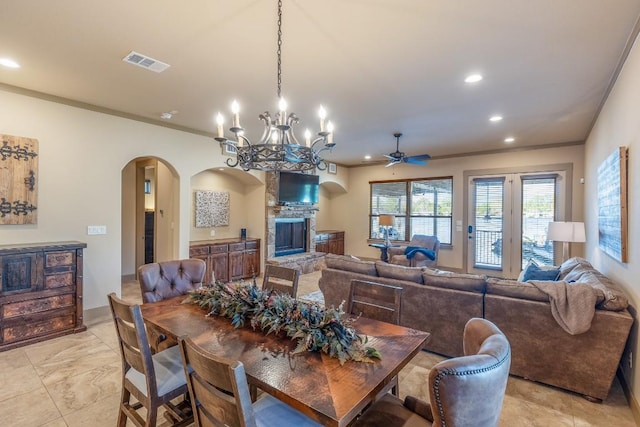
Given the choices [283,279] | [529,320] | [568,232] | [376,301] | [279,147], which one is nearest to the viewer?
[279,147]

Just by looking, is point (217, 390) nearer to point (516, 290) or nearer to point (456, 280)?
point (456, 280)

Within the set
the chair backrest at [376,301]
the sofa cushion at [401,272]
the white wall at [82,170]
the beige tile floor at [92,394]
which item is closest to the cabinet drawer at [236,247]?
the white wall at [82,170]

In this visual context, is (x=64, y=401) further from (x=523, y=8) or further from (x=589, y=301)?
(x=523, y=8)

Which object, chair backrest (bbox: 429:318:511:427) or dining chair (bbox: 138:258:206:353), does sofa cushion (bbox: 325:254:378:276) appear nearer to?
dining chair (bbox: 138:258:206:353)

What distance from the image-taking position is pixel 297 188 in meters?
7.23

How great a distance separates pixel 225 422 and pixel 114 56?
3143 millimetres

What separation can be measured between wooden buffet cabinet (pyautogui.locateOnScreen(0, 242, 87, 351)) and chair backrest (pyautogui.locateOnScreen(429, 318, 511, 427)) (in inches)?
166

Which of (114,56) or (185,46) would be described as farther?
(114,56)

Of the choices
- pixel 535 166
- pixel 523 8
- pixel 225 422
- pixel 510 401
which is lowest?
pixel 510 401

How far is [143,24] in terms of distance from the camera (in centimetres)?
235

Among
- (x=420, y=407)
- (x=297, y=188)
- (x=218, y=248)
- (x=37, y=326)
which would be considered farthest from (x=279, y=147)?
(x=297, y=188)

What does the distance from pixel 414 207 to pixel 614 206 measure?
5.21 metres

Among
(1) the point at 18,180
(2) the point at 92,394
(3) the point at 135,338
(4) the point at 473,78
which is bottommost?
(2) the point at 92,394

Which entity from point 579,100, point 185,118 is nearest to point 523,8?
point 579,100
